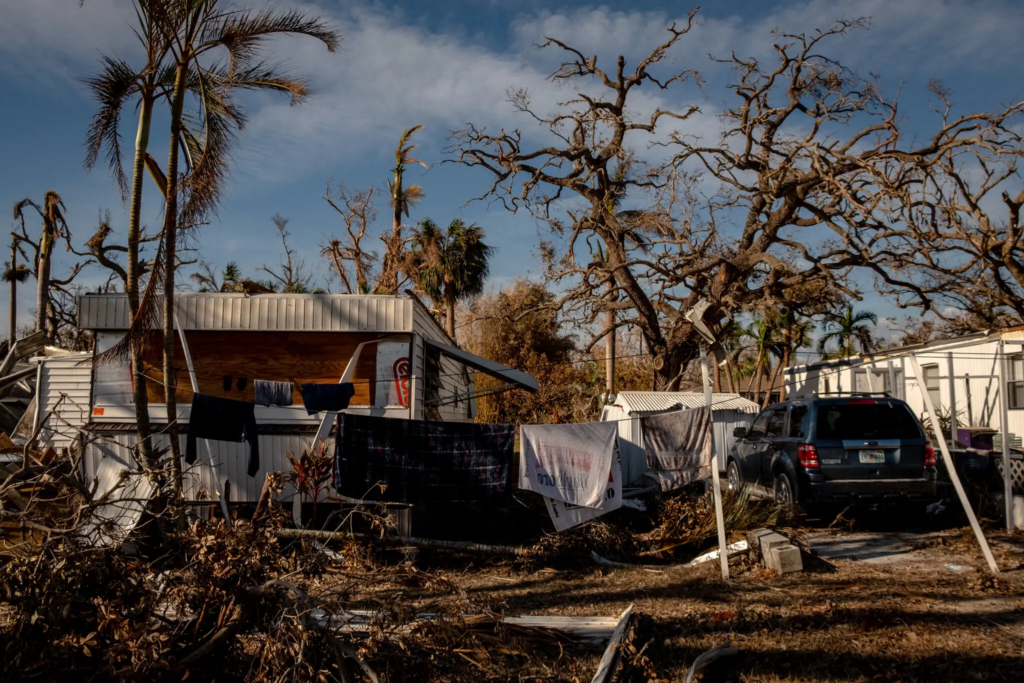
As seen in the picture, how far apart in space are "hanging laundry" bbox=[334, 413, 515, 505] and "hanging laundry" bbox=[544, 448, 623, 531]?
2.15 ft

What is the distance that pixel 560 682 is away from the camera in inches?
203

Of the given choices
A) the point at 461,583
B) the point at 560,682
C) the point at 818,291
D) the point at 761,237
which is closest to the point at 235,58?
the point at 461,583

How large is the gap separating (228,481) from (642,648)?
20.4 ft

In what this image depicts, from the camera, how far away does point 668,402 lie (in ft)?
51.9

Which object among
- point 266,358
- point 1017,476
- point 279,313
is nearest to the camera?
point 279,313

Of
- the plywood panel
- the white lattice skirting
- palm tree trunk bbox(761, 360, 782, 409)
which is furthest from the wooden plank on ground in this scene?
palm tree trunk bbox(761, 360, 782, 409)

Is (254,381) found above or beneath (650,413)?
above

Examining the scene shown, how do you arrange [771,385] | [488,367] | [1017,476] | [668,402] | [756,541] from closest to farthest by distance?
[756,541]
[1017,476]
[488,367]
[668,402]
[771,385]

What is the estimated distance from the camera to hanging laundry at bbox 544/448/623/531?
30.7ft

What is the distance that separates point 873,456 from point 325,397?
22.3 feet

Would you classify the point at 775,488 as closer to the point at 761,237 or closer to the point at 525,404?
the point at 761,237

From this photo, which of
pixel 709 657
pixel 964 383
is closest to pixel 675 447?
pixel 709 657

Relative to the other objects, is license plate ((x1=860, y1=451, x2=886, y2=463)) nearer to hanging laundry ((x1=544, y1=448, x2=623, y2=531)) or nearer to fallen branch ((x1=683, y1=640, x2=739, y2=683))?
hanging laundry ((x1=544, y1=448, x2=623, y2=531))

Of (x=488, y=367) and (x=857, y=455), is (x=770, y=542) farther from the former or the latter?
(x=488, y=367)
